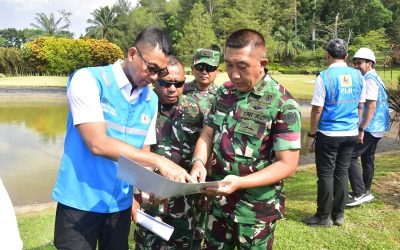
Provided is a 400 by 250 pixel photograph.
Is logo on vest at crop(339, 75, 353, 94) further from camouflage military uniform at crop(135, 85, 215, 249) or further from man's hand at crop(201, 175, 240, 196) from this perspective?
man's hand at crop(201, 175, 240, 196)

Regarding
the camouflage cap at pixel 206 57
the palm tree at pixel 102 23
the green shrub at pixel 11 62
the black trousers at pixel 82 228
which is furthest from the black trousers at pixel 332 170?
the palm tree at pixel 102 23

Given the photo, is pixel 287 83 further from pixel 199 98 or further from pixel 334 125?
pixel 199 98

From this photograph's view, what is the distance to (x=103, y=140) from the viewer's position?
192 cm

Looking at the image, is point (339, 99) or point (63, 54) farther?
point (63, 54)

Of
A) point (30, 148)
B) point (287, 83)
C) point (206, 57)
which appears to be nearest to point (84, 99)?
point (206, 57)

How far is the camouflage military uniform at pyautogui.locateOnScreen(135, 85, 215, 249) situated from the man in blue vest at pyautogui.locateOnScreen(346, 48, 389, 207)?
2655 millimetres

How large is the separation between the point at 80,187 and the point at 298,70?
41.1m

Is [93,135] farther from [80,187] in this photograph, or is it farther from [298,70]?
[298,70]

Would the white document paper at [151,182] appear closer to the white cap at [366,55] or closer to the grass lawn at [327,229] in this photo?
the grass lawn at [327,229]

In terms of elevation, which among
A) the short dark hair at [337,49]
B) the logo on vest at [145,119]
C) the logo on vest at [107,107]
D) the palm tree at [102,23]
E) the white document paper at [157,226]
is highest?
the palm tree at [102,23]

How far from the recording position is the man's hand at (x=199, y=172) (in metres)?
2.16

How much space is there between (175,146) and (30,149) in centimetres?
977

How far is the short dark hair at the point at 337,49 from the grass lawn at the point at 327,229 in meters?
1.82

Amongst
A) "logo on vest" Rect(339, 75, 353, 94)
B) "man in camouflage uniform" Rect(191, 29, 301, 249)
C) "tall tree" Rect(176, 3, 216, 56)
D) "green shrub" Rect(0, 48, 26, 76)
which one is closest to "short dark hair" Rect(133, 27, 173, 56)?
"man in camouflage uniform" Rect(191, 29, 301, 249)
